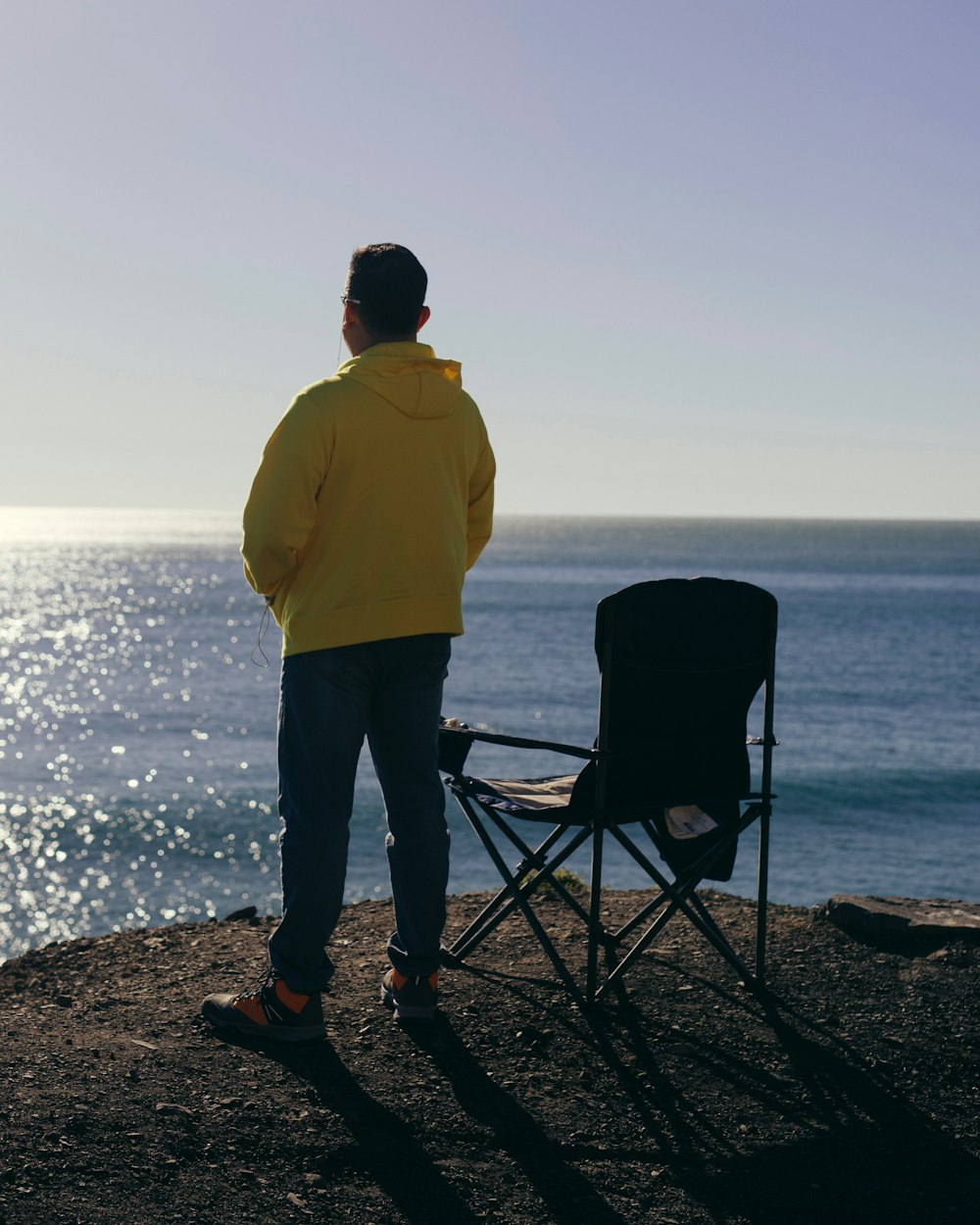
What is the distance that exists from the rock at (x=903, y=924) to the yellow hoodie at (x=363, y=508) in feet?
7.33

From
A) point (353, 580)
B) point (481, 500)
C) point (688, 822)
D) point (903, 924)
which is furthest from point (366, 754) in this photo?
point (353, 580)

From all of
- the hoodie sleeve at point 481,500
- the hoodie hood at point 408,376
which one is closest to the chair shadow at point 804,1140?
the hoodie sleeve at point 481,500

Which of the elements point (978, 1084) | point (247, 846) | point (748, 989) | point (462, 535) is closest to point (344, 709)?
point (462, 535)

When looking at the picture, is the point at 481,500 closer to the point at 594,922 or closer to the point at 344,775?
the point at 344,775

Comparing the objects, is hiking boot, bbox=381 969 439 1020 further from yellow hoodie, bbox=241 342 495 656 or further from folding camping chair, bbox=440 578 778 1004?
yellow hoodie, bbox=241 342 495 656

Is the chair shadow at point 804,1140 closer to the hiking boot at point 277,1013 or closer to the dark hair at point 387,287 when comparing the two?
the hiking boot at point 277,1013

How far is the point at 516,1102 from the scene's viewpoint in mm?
3191

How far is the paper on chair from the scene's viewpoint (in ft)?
13.3

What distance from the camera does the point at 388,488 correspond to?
3.38 m

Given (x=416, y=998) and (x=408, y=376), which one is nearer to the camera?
(x=408, y=376)

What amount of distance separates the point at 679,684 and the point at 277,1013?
1513 mm

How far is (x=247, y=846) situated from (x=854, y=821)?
1097cm

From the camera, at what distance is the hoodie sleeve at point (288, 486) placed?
3.25 meters

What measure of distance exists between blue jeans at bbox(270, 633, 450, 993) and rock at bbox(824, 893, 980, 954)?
75.2 inches
